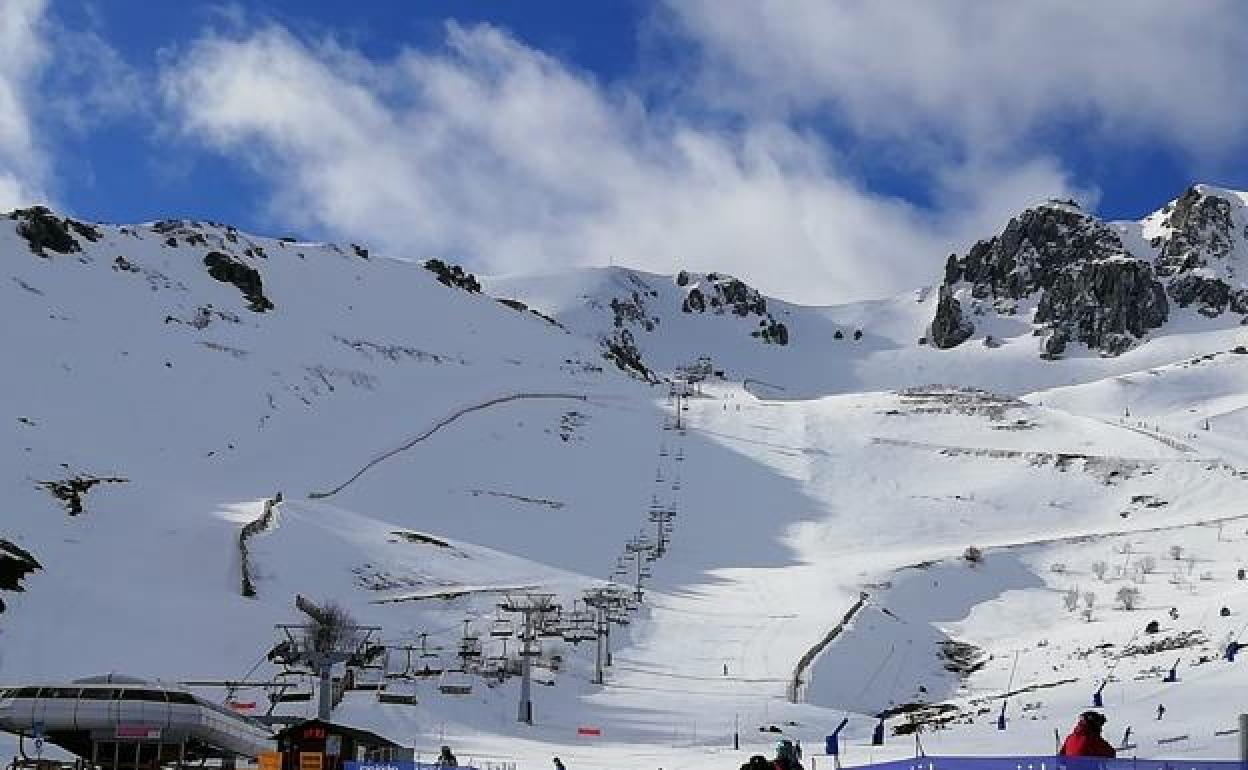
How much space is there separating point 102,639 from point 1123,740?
110ft

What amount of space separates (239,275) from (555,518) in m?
54.9

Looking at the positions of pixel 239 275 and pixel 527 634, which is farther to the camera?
pixel 239 275

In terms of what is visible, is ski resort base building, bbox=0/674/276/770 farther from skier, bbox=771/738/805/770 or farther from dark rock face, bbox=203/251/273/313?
dark rock face, bbox=203/251/273/313

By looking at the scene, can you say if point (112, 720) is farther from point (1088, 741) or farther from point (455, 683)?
point (455, 683)

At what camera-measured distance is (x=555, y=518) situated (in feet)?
307

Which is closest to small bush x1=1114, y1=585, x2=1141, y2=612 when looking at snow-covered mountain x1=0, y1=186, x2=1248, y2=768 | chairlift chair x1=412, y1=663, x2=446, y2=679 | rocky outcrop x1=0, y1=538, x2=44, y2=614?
snow-covered mountain x1=0, y1=186, x2=1248, y2=768

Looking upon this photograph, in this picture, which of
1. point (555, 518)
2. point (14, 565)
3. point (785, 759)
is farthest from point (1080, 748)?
point (555, 518)

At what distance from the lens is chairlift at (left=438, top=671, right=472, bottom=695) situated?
172ft

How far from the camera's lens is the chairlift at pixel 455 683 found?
52.5 m

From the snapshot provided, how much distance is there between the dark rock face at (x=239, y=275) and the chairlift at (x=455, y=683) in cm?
8175

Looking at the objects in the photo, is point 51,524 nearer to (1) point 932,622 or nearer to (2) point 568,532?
(2) point 568,532

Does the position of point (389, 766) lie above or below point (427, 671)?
below

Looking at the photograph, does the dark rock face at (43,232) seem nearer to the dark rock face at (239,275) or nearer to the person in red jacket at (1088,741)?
the dark rock face at (239,275)

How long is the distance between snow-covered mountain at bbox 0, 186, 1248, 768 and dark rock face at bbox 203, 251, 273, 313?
0.46 metres
